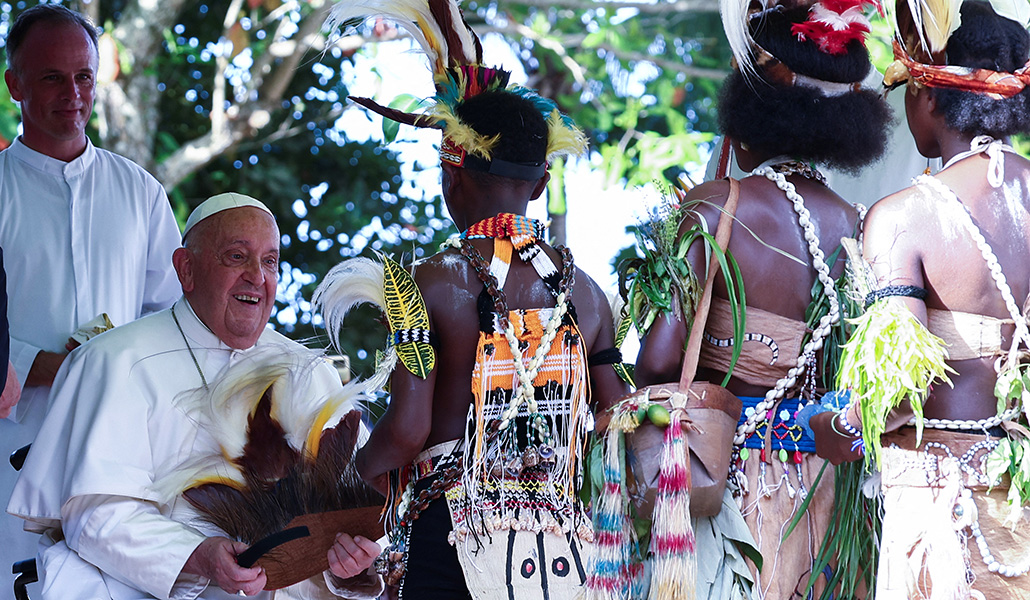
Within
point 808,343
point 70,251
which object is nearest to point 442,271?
point 808,343

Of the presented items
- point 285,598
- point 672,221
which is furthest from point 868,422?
point 285,598

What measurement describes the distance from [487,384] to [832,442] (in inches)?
33.6

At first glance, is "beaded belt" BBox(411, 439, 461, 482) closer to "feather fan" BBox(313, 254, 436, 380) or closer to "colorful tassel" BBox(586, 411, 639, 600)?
"feather fan" BBox(313, 254, 436, 380)

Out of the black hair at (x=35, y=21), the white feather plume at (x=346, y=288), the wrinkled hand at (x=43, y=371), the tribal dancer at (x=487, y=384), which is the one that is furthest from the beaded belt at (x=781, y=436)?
the black hair at (x=35, y=21)

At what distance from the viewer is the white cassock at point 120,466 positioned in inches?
123

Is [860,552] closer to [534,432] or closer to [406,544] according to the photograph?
[534,432]

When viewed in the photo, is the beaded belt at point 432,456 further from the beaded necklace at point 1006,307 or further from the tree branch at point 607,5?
the tree branch at point 607,5

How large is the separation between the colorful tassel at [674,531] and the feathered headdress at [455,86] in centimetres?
86

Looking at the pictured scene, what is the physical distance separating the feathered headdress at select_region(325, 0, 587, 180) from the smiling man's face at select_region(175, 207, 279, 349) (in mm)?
579

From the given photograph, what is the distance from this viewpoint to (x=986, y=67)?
9.39ft

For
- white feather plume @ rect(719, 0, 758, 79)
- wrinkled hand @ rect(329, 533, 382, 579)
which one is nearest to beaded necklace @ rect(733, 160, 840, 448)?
white feather plume @ rect(719, 0, 758, 79)

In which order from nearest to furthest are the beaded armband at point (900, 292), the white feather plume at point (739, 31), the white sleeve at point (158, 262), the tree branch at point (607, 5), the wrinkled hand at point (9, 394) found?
1. the beaded armband at point (900, 292)
2. the white feather plume at point (739, 31)
3. the wrinkled hand at point (9, 394)
4. the white sleeve at point (158, 262)
5. the tree branch at point (607, 5)

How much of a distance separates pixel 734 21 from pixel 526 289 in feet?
2.92

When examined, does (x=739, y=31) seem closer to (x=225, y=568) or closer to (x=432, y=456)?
(x=432, y=456)
